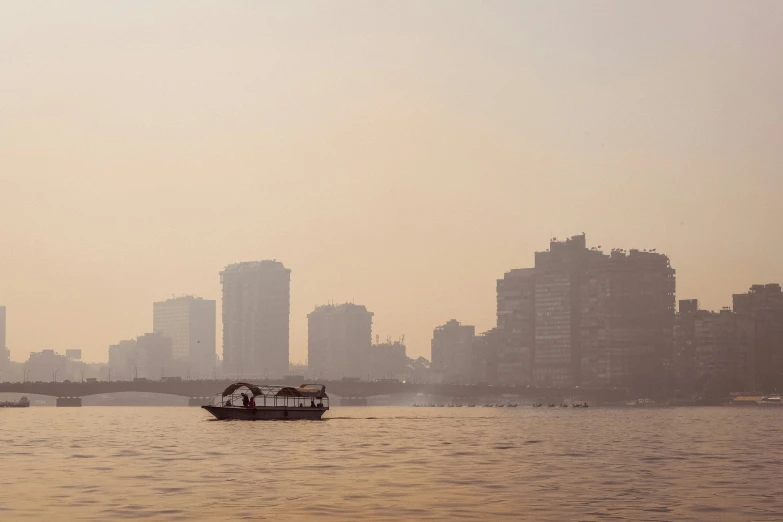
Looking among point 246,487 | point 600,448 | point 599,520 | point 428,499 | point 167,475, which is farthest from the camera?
point 600,448

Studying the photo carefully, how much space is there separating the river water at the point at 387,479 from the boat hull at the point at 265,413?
50.3 metres

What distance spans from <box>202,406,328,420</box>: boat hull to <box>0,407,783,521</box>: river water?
5032cm

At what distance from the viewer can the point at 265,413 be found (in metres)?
185

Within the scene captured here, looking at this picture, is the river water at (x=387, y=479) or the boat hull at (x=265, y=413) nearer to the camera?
the river water at (x=387, y=479)

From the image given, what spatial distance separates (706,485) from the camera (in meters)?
74.6

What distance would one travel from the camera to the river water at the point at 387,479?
5975 cm

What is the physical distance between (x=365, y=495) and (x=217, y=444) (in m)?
54.8

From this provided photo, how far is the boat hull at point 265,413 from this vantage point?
18425 centimetres

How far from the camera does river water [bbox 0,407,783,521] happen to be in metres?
59.8

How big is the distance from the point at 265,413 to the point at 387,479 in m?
109

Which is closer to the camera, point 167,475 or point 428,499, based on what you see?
point 428,499

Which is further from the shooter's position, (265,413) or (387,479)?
(265,413)

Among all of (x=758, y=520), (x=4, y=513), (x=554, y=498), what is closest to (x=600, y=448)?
(x=554, y=498)

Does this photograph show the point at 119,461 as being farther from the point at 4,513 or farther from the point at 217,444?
the point at 4,513
